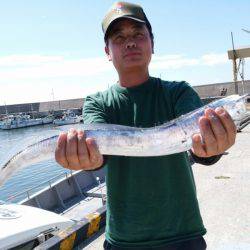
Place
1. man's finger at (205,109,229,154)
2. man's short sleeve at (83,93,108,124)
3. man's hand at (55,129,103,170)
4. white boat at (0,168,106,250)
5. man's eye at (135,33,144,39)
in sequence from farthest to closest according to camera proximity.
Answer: white boat at (0,168,106,250) < man's eye at (135,33,144,39) < man's short sleeve at (83,93,108,124) < man's hand at (55,129,103,170) < man's finger at (205,109,229,154)

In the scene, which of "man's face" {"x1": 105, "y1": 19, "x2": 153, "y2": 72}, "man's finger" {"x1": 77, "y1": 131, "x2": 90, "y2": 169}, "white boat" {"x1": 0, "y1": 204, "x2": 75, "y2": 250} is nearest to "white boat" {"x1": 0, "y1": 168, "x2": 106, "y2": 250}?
"white boat" {"x1": 0, "y1": 204, "x2": 75, "y2": 250}

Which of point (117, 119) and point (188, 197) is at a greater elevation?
point (117, 119)

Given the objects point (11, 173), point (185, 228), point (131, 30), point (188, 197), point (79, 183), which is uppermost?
point (131, 30)

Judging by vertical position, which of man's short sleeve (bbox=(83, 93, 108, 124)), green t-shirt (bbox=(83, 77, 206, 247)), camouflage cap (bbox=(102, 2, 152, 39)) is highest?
camouflage cap (bbox=(102, 2, 152, 39))

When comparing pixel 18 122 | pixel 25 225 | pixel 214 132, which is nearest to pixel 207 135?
pixel 214 132

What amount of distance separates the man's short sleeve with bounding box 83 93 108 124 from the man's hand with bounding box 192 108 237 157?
726 millimetres

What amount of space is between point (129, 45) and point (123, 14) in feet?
0.75

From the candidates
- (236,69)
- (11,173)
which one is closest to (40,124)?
(236,69)

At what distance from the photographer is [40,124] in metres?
98.3

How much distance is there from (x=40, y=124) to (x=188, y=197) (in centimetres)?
9725

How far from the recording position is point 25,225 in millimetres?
7219

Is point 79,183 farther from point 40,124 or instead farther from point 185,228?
point 40,124

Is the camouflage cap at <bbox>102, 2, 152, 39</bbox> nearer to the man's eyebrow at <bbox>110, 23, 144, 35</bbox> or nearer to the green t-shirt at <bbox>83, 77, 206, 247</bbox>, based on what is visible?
the man's eyebrow at <bbox>110, 23, 144, 35</bbox>

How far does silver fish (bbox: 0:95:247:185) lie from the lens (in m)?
2.68
